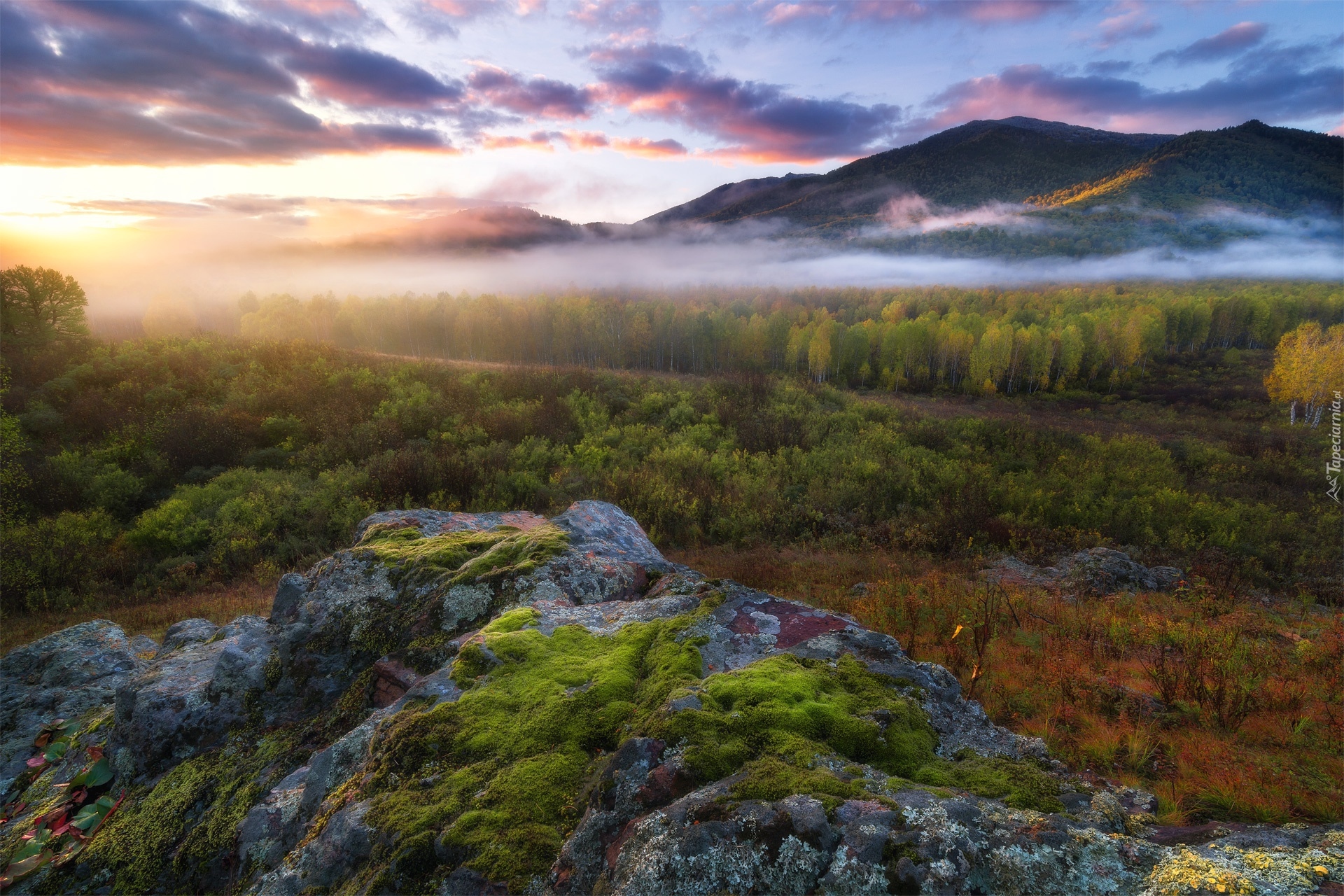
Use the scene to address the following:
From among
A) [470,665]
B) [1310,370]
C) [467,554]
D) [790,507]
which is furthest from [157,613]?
[1310,370]

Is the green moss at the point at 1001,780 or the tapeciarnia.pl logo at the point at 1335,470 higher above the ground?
the green moss at the point at 1001,780

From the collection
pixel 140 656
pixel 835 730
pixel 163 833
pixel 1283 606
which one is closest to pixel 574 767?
pixel 835 730

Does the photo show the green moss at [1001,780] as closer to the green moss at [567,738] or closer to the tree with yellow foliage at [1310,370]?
the green moss at [567,738]

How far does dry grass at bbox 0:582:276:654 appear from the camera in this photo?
1115 centimetres

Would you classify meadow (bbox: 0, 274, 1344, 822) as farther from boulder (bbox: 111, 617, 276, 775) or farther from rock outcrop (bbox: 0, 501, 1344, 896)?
boulder (bbox: 111, 617, 276, 775)

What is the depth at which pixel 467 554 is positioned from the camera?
6578 mm

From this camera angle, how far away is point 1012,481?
65.5 feet

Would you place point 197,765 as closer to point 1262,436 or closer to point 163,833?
point 163,833

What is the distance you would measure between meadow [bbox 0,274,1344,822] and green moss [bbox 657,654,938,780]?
193 cm

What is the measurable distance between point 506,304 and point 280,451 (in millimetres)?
75260

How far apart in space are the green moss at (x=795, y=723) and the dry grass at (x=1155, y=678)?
5.74 feet

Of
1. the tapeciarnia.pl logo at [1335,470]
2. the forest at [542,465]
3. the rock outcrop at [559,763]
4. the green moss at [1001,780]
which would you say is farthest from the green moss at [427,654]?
the tapeciarnia.pl logo at [1335,470]

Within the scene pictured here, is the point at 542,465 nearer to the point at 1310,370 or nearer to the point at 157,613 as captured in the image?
the point at 157,613

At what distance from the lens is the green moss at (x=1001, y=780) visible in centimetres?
283
